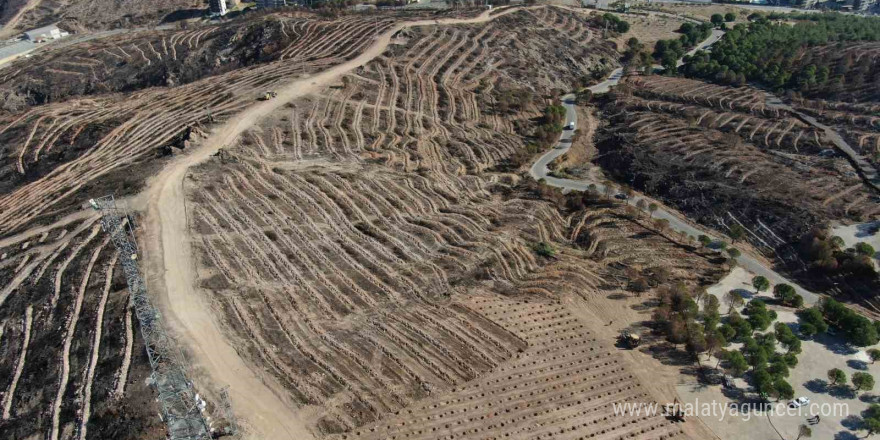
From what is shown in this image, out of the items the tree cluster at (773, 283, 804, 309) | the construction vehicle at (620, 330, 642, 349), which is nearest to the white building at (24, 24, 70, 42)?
the construction vehicle at (620, 330, 642, 349)

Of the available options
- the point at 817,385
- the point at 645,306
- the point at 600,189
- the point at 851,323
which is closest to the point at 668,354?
the point at 645,306

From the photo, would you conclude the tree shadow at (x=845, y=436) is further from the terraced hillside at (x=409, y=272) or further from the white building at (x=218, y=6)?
the white building at (x=218, y=6)

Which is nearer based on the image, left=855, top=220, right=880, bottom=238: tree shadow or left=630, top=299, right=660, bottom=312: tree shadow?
left=630, top=299, right=660, bottom=312: tree shadow

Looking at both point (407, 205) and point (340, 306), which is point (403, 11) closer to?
point (407, 205)

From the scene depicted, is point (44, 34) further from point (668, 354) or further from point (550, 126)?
point (668, 354)

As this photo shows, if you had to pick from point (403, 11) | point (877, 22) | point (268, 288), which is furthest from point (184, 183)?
point (877, 22)

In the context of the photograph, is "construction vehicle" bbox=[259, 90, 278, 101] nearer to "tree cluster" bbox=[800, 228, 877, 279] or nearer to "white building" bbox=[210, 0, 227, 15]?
"tree cluster" bbox=[800, 228, 877, 279]
